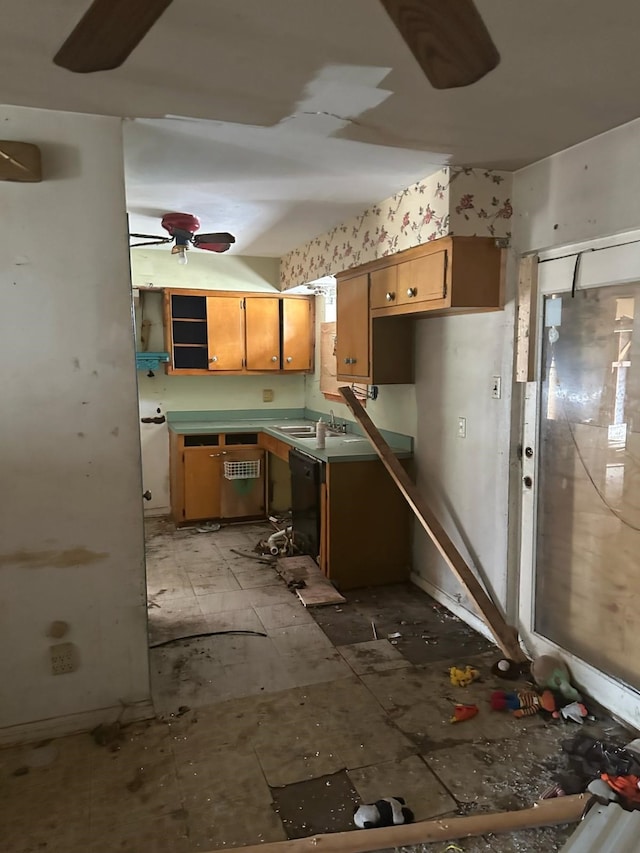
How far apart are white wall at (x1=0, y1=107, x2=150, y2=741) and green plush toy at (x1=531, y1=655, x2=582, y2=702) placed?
180 centimetres

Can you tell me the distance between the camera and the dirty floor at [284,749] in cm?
197

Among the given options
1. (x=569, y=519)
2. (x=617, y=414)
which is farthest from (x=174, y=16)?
(x=569, y=519)

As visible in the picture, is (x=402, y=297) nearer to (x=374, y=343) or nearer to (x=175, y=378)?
(x=374, y=343)

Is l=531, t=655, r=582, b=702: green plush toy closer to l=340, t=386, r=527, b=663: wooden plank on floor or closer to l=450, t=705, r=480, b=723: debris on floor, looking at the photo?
l=340, t=386, r=527, b=663: wooden plank on floor

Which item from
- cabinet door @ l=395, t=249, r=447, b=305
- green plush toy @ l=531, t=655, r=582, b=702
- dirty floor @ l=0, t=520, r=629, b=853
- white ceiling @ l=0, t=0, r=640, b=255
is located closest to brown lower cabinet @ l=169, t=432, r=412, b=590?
dirty floor @ l=0, t=520, r=629, b=853

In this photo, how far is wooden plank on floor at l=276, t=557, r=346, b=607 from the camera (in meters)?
3.71

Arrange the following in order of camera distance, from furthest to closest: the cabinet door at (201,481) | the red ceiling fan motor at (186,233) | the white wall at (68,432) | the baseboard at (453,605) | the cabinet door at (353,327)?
the cabinet door at (201,481) < the cabinet door at (353,327) < the red ceiling fan motor at (186,233) < the baseboard at (453,605) < the white wall at (68,432)

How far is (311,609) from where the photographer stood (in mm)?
3637

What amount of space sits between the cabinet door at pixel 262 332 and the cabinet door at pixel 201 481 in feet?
3.16

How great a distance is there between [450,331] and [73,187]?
2.17 meters

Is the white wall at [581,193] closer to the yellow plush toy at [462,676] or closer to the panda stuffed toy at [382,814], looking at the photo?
the yellow plush toy at [462,676]

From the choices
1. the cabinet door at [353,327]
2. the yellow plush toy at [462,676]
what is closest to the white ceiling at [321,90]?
the cabinet door at [353,327]

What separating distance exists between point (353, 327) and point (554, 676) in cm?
245

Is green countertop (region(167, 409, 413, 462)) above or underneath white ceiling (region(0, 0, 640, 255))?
underneath
